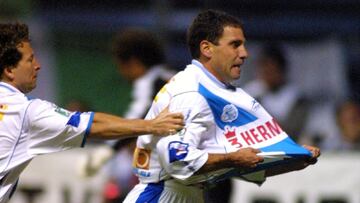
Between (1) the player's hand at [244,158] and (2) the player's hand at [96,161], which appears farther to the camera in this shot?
(2) the player's hand at [96,161]

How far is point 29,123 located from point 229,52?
1186mm

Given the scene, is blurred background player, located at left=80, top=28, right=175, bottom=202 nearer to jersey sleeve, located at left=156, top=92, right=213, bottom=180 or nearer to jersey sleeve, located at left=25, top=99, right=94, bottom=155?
jersey sleeve, located at left=156, top=92, right=213, bottom=180

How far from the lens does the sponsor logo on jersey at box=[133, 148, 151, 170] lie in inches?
303

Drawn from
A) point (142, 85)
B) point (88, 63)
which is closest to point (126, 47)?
point (142, 85)

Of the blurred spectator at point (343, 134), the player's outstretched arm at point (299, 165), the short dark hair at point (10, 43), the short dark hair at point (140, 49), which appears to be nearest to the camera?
the short dark hair at point (10, 43)

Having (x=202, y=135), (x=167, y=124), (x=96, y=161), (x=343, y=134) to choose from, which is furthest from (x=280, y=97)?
(x=167, y=124)

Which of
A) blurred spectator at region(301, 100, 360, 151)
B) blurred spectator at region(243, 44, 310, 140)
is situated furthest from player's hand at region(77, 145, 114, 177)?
blurred spectator at region(301, 100, 360, 151)

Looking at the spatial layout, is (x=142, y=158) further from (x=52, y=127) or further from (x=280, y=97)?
(x=280, y=97)

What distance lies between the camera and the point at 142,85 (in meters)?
9.73

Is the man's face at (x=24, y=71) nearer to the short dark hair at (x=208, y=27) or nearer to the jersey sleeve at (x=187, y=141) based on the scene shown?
the jersey sleeve at (x=187, y=141)

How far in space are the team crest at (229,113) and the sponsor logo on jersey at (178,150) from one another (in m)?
0.36

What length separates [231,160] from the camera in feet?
23.9

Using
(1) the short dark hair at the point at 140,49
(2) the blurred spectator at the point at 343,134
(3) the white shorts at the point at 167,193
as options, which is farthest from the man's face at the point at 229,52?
(2) the blurred spectator at the point at 343,134

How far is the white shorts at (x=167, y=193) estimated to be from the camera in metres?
7.68
